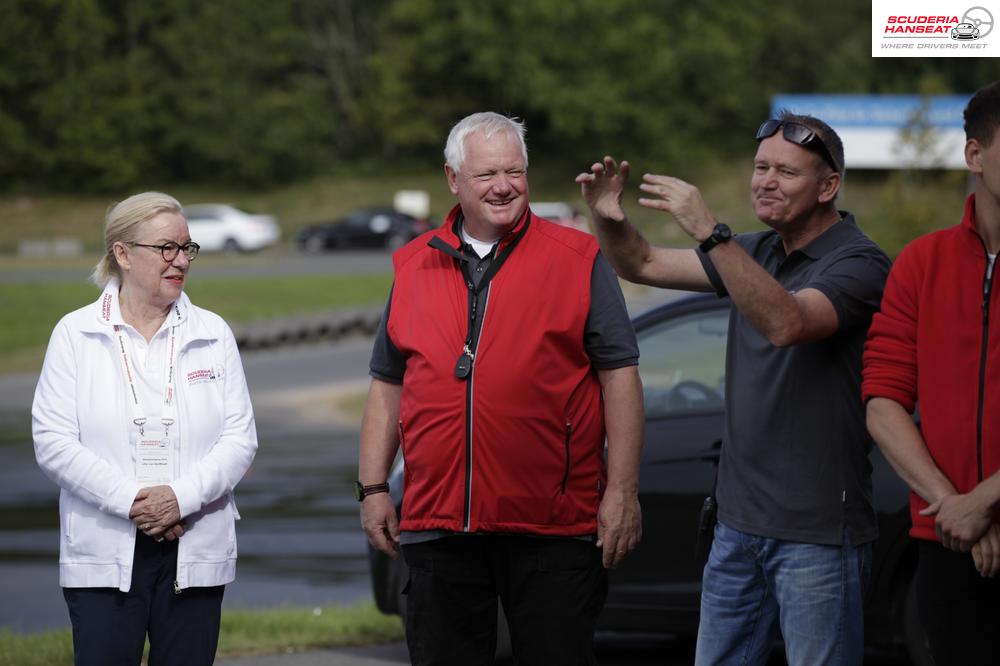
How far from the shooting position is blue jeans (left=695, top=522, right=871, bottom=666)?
4.22 m

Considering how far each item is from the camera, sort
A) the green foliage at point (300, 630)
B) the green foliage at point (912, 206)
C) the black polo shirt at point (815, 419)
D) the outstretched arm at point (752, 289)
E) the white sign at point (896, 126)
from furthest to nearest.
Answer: the white sign at point (896, 126) → the green foliage at point (912, 206) → the green foliage at point (300, 630) → the black polo shirt at point (815, 419) → the outstretched arm at point (752, 289)

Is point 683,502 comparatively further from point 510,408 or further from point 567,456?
point 510,408

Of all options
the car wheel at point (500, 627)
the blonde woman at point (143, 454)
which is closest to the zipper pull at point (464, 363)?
the blonde woman at point (143, 454)

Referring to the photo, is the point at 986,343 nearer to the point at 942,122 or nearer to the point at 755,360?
the point at 755,360

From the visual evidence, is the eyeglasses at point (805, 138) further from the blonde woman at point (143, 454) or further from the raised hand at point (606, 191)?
the blonde woman at point (143, 454)

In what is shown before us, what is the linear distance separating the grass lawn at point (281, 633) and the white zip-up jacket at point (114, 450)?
8.42 feet

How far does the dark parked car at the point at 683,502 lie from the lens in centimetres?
642

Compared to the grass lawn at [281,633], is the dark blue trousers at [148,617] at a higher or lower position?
higher

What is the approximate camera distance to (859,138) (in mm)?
51938

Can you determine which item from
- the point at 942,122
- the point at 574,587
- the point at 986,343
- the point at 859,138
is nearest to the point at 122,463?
the point at 574,587

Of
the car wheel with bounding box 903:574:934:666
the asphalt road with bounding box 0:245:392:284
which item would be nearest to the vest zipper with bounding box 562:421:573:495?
the car wheel with bounding box 903:574:934:666

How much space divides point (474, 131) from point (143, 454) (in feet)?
4.55

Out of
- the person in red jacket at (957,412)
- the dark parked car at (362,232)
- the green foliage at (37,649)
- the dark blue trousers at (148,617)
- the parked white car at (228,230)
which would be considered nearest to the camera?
the person in red jacket at (957,412)

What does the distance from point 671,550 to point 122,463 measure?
2.86 metres
